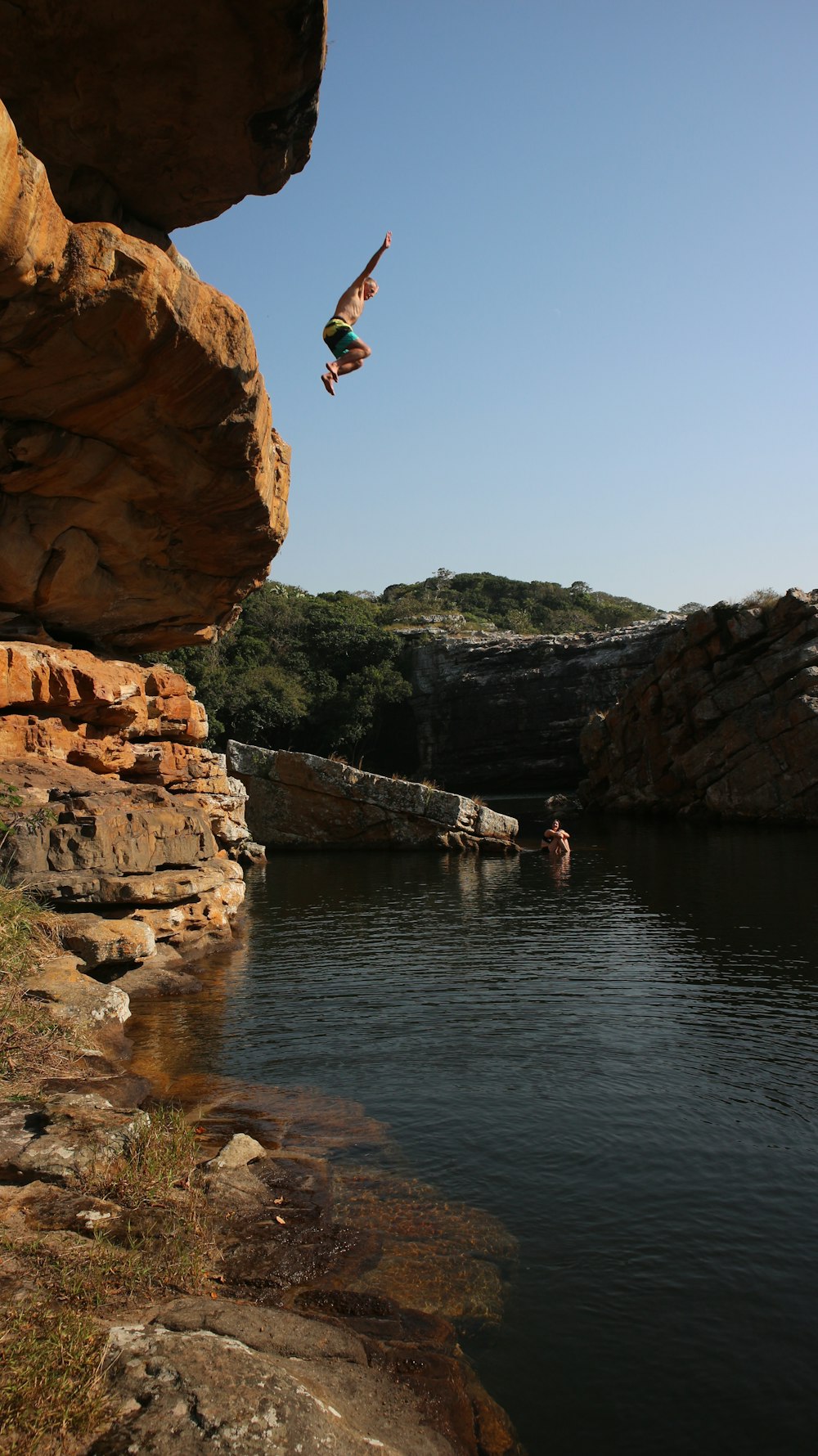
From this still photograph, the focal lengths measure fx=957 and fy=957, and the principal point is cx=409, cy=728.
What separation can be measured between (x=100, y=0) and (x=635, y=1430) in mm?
12401

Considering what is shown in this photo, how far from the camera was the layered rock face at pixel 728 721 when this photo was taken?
34688 mm

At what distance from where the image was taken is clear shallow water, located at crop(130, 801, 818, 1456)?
4793 millimetres

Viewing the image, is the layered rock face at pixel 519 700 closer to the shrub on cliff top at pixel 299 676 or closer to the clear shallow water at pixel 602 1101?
the shrub on cliff top at pixel 299 676

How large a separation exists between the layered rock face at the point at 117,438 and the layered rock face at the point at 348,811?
544 inches

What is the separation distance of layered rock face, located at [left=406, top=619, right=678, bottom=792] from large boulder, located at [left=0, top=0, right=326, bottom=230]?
41.4m

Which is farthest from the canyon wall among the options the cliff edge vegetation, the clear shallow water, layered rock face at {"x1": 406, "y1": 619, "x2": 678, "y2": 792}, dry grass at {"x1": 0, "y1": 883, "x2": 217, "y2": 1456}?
layered rock face at {"x1": 406, "y1": 619, "x2": 678, "y2": 792}

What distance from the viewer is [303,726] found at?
52.9 metres

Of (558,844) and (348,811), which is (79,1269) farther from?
(348,811)

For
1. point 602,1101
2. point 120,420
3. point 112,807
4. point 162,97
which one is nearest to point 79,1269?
point 602,1101

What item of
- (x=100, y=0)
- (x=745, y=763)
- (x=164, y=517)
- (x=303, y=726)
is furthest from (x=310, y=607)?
(x=100, y=0)

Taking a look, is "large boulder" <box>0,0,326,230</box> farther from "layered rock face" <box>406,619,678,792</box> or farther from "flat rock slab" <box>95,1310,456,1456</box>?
"layered rock face" <box>406,619,678,792</box>

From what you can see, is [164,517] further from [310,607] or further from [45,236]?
[310,607]

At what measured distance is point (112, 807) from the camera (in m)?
13.4

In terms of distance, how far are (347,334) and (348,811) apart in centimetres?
2132
